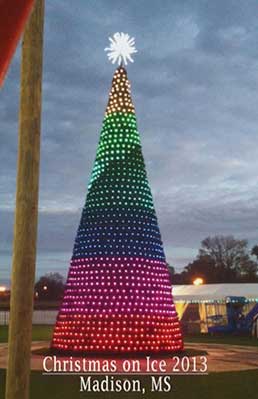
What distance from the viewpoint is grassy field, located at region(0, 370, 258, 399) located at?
9.10 meters

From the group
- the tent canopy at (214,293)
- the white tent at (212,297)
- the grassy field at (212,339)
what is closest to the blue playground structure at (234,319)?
the white tent at (212,297)

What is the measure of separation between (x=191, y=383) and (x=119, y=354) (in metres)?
2.86

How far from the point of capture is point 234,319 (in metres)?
27.2

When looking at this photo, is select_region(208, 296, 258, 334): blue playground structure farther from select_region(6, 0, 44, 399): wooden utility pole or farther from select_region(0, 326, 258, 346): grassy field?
select_region(6, 0, 44, 399): wooden utility pole

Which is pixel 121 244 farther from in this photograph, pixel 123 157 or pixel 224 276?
pixel 224 276

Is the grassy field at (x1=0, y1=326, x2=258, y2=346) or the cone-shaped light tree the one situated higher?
the cone-shaped light tree

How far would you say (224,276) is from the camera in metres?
64.3

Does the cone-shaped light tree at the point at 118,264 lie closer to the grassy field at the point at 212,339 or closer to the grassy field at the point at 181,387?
the grassy field at the point at 181,387

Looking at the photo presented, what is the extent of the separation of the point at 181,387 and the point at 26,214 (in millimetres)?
6978

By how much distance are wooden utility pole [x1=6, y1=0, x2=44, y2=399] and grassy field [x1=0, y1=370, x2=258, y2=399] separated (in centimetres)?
505

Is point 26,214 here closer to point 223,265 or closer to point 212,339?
point 212,339

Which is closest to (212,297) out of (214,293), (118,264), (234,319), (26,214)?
(214,293)

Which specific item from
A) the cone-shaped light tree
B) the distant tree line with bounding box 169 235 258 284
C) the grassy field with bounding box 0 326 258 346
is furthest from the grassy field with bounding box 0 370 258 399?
the distant tree line with bounding box 169 235 258 284

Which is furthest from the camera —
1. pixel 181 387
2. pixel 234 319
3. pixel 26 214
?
pixel 234 319
